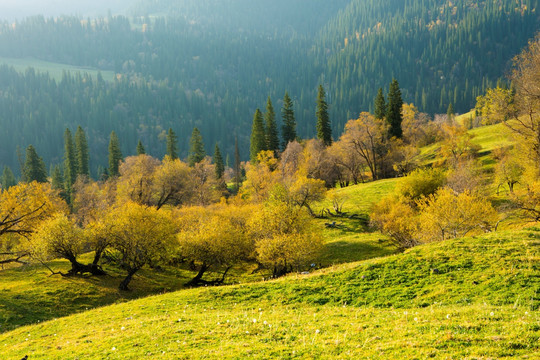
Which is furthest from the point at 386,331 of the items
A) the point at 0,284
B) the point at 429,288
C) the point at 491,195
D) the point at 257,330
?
the point at 491,195

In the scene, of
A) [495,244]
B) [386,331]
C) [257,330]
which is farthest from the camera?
[495,244]

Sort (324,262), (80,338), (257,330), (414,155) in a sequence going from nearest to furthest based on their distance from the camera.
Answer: (257,330)
(80,338)
(324,262)
(414,155)

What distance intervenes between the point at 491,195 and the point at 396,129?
39.4 metres

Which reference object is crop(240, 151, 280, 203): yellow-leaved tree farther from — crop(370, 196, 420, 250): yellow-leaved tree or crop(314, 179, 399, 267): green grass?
crop(370, 196, 420, 250): yellow-leaved tree

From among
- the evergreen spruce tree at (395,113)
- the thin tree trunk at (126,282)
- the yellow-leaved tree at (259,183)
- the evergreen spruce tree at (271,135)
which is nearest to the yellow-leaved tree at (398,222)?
the yellow-leaved tree at (259,183)

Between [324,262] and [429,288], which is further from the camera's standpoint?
[324,262]

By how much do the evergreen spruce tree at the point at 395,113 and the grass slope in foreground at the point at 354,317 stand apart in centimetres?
6715

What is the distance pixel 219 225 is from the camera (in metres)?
44.9

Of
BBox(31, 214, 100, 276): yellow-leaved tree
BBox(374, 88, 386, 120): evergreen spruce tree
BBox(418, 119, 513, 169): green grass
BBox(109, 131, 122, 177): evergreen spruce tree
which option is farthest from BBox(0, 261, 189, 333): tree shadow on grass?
BBox(109, 131, 122, 177): evergreen spruce tree

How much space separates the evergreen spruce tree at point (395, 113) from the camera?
90062 mm

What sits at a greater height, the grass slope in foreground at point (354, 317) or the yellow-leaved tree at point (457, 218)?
the grass slope in foreground at point (354, 317)

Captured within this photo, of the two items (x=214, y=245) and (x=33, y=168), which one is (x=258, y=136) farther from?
(x=33, y=168)

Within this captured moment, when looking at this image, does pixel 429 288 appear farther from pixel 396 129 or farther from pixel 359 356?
pixel 396 129

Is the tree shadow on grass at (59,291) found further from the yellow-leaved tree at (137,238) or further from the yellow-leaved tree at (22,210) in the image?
the yellow-leaved tree at (22,210)
